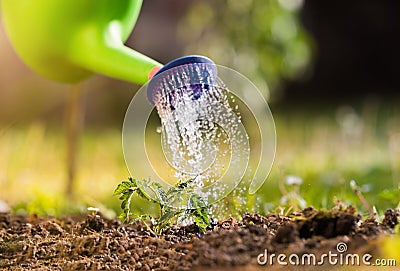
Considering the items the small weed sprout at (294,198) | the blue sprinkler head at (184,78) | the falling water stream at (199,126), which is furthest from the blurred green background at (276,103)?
the blue sprinkler head at (184,78)

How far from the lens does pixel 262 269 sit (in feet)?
3.86

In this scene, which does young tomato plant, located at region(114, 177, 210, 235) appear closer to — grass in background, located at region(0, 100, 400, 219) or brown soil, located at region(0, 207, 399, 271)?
brown soil, located at region(0, 207, 399, 271)

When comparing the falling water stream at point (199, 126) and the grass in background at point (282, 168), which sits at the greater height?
the grass in background at point (282, 168)

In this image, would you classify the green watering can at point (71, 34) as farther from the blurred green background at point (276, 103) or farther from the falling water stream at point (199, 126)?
the blurred green background at point (276, 103)

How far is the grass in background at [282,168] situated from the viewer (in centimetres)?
222

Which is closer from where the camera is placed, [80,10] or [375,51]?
[80,10]

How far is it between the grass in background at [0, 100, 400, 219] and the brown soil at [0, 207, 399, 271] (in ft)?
0.94

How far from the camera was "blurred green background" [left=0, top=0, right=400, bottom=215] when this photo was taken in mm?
2650

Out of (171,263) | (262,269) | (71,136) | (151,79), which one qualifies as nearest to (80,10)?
(151,79)

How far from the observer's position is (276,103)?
19.6 ft

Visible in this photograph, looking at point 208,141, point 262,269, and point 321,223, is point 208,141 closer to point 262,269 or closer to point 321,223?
point 321,223

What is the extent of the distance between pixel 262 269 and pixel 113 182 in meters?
1.90

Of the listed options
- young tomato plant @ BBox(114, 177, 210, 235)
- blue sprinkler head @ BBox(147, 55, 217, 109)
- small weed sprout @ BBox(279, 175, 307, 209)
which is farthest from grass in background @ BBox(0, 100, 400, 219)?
blue sprinkler head @ BBox(147, 55, 217, 109)

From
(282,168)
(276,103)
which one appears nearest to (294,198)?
(282,168)
